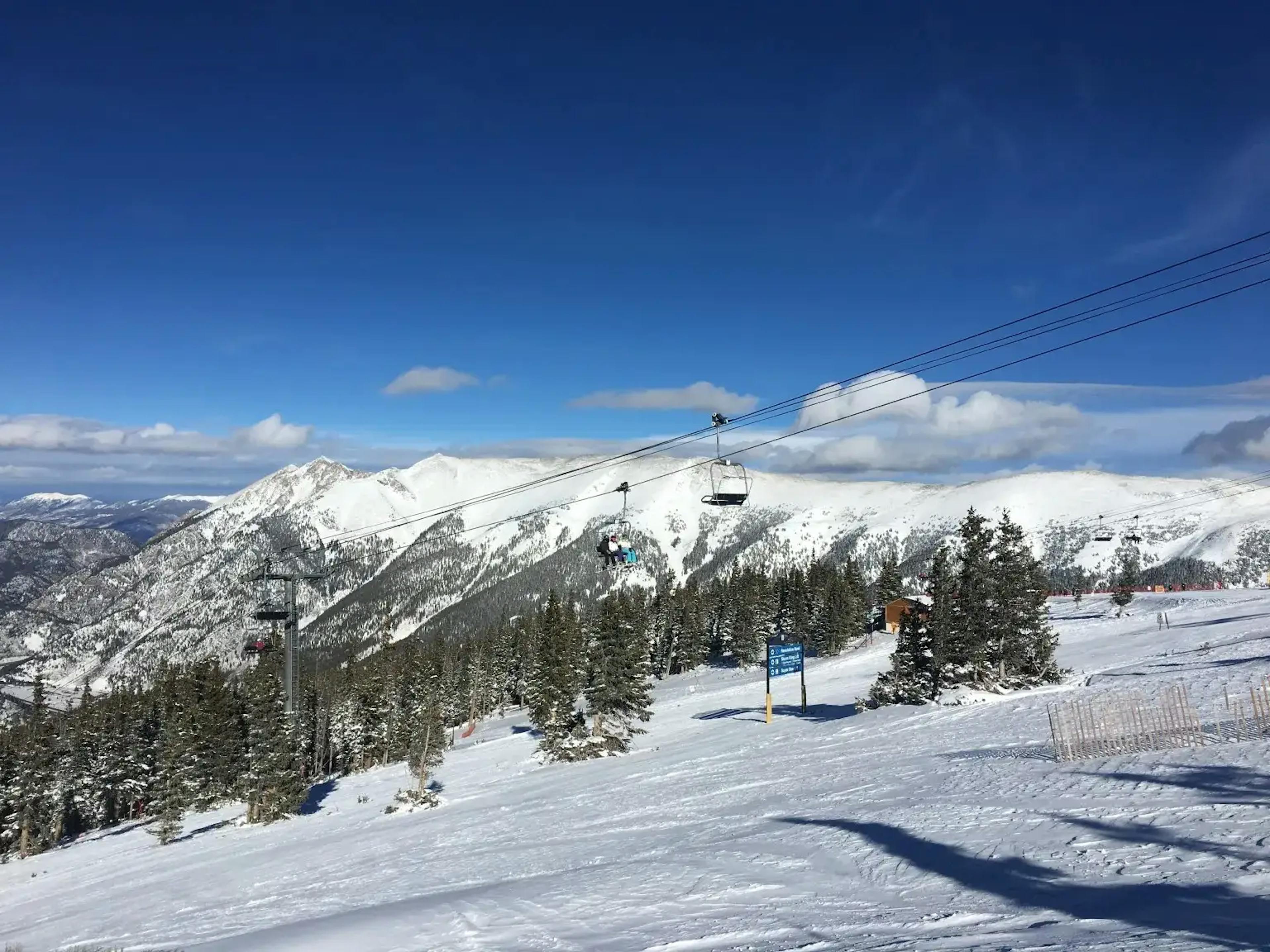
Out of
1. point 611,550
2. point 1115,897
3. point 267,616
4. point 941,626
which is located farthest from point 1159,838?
point 267,616

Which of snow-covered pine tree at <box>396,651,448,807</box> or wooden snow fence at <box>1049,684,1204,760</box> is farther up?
wooden snow fence at <box>1049,684,1204,760</box>

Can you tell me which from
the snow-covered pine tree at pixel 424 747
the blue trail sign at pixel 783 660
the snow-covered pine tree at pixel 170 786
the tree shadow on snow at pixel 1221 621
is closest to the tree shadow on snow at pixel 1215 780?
the blue trail sign at pixel 783 660

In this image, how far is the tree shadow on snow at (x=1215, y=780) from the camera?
1091 cm

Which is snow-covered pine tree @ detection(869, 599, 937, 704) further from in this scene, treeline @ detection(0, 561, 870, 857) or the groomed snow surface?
treeline @ detection(0, 561, 870, 857)

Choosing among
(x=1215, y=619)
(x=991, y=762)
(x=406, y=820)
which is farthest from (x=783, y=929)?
(x=1215, y=619)

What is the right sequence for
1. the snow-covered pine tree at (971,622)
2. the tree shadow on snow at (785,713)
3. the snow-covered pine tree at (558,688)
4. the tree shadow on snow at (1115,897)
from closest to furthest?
the tree shadow on snow at (1115,897)
the snow-covered pine tree at (971,622)
the tree shadow on snow at (785,713)
the snow-covered pine tree at (558,688)

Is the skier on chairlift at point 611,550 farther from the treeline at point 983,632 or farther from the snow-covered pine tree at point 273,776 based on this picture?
the snow-covered pine tree at point 273,776

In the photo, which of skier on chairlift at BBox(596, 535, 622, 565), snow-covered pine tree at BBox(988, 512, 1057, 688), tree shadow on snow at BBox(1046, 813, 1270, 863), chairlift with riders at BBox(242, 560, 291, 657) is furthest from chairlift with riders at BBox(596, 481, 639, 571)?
chairlift with riders at BBox(242, 560, 291, 657)

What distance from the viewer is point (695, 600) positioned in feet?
343

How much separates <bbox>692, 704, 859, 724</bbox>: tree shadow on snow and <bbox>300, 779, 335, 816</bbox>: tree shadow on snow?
968 inches

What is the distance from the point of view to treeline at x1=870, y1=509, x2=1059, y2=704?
109 feet

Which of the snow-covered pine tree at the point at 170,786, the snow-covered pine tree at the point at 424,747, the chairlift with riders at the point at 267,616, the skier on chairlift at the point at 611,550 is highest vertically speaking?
the skier on chairlift at the point at 611,550

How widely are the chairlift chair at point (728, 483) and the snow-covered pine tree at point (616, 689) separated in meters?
24.8

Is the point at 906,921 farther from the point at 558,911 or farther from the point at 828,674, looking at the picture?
the point at 828,674
